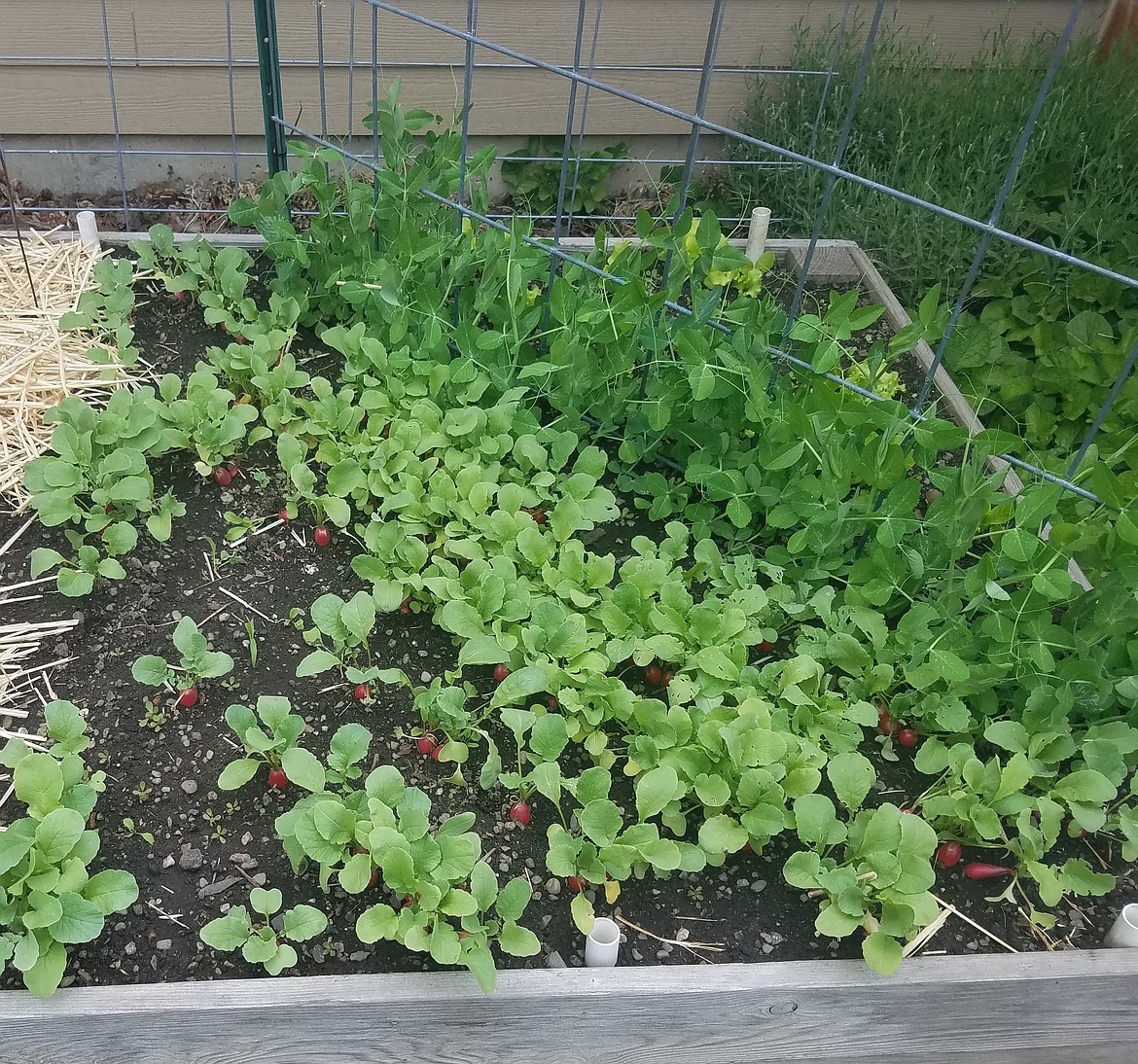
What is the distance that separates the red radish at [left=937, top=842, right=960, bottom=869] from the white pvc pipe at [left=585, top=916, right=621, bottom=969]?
64 cm

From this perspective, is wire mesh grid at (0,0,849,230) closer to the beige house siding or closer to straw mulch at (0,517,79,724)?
the beige house siding

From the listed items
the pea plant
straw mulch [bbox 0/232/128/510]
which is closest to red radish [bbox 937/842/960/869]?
the pea plant

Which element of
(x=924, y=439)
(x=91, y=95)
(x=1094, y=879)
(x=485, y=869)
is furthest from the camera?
(x=91, y=95)

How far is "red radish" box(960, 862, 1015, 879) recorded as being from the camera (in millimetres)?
1764

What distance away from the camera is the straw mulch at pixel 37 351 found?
2.33m

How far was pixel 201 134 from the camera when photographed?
11.6 ft

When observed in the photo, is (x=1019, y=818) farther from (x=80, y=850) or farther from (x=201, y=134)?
(x=201, y=134)

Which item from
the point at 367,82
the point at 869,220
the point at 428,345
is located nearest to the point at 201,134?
the point at 367,82

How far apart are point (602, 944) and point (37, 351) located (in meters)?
2.06

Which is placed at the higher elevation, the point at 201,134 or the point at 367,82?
the point at 367,82

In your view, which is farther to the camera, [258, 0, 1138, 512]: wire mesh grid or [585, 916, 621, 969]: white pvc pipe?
[258, 0, 1138, 512]: wire mesh grid

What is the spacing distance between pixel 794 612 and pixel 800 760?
1.25 feet

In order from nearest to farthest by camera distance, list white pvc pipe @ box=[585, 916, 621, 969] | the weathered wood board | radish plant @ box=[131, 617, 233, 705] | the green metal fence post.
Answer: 1. the weathered wood board
2. white pvc pipe @ box=[585, 916, 621, 969]
3. radish plant @ box=[131, 617, 233, 705]
4. the green metal fence post

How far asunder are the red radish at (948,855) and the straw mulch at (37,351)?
2.01m
